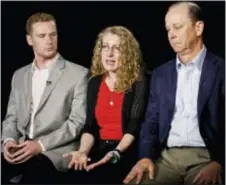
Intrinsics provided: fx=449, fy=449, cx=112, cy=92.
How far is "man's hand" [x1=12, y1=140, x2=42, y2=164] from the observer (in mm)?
2375

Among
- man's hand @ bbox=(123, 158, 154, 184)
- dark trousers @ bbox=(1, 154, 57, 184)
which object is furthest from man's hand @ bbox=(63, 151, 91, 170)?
man's hand @ bbox=(123, 158, 154, 184)

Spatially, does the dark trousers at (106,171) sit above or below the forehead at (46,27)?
below

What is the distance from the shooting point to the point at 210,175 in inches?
88.4

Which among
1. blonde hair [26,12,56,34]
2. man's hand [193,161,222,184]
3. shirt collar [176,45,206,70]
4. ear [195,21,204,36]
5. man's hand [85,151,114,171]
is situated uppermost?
blonde hair [26,12,56,34]

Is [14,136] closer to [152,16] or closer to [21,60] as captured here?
[21,60]

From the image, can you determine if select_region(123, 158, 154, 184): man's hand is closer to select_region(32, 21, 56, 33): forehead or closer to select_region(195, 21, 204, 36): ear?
select_region(195, 21, 204, 36): ear

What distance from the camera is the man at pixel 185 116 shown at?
225cm

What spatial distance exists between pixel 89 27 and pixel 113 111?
1.52ft

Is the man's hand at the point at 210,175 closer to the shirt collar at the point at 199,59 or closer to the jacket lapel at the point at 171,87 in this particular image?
the jacket lapel at the point at 171,87

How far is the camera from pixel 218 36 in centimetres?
233

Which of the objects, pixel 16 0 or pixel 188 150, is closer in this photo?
pixel 188 150

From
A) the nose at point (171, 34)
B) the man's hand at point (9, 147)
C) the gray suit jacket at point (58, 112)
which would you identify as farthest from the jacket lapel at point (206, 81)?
the man's hand at point (9, 147)

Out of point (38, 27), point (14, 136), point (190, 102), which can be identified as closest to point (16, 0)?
→ point (38, 27)

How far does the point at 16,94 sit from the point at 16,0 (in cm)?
50
